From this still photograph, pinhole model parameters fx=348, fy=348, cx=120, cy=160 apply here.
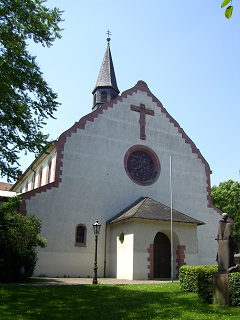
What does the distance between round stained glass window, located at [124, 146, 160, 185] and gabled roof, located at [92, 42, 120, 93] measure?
10.0m

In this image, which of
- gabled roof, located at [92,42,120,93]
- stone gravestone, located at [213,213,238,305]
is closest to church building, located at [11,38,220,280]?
gabled roof, located at [92,42,120,93]

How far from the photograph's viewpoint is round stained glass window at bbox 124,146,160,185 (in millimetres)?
27594

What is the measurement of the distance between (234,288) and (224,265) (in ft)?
2.82

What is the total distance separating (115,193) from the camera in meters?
26.1

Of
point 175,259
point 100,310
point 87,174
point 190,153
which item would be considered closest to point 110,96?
point 190,153

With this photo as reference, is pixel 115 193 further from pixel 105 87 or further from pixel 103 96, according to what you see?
pixel 105 87

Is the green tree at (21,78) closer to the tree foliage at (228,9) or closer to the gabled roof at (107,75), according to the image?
the tree foliage at (228,9)

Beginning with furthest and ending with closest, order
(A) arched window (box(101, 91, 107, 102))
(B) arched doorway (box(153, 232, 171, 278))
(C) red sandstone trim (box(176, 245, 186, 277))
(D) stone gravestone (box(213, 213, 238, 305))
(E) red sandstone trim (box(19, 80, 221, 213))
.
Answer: (A) arched window (box(101, 91, 107, 102)), (E) red sandstone trim (box(19, 80, 221, 213)), (B) arched doorway (box(153, 232, 171, 278)), (C) red sandstone trim (box(176, 245, 186, 277)), (D) stone gravestone (box(213, 213, 238, 305))

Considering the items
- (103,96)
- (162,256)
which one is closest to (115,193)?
(162,256)

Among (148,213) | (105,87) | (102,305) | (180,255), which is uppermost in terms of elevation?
(105,87)

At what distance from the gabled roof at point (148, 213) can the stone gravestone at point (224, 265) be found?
10.4m

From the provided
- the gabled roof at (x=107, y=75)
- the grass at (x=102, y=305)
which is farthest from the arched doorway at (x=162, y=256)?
the gabled roof at (x=107, y=75)

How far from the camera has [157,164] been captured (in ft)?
94.2

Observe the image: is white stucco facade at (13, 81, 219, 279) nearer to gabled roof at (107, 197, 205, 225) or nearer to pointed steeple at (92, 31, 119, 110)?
gabled roof at (107, 197, 205, 225)
